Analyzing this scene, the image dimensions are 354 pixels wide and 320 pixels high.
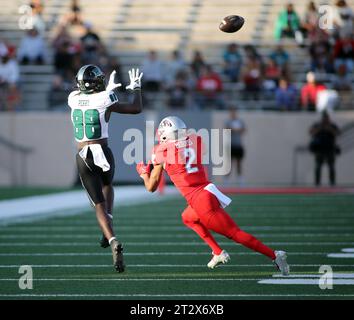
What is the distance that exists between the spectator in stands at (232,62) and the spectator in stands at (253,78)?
398mm

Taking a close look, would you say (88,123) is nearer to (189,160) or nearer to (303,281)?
(189,160)

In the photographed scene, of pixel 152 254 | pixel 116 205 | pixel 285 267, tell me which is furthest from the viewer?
pixel 116 205

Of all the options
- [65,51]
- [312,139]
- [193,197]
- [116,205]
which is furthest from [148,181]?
[65,51]

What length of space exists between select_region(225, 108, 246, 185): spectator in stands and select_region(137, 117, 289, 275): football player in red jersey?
10.4m

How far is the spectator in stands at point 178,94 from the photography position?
1984 cm

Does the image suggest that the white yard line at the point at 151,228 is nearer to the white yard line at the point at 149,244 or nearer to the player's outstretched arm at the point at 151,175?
the white yard line at the point at 149,244

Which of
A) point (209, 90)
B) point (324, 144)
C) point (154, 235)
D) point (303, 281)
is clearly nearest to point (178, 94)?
point (209, 90)

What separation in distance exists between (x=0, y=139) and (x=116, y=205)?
18.5 ft

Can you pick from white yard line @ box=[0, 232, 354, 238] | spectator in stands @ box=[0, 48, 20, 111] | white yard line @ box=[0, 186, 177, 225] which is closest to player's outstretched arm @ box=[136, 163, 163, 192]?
white yard line @ box=[0, 232, 354, 238]

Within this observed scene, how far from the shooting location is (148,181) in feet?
27.8

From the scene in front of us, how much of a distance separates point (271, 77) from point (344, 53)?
1362mm

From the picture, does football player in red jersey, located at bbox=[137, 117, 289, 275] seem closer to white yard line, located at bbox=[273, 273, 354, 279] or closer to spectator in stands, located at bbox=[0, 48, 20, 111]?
white yard line, located at bbox=[273, 273, 354, 279]

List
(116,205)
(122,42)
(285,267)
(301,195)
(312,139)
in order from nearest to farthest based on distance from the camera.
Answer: (285,267)
(116,205)
(301,195)
(312,139)
(122,42)

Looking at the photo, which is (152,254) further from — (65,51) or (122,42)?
(122,42)
